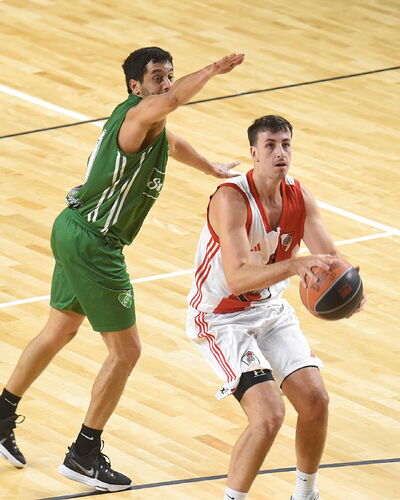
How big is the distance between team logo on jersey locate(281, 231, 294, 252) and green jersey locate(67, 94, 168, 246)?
1.94ft

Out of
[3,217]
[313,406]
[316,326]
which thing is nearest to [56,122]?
[3,217]

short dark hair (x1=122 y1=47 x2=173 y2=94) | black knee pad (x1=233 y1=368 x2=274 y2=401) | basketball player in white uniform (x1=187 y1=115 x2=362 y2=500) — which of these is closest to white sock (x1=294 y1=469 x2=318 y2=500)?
basketball player in white uniform (x1=187 y1=115 x2=362 y2=500)

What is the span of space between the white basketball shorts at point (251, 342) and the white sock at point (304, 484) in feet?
1.39

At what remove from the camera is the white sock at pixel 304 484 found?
20.5 feet

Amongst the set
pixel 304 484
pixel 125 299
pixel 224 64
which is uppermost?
pixel 224 64

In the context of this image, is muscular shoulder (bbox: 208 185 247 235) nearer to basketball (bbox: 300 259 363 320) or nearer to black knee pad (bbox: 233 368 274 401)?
basketball (bbox: 300 259 363 320)

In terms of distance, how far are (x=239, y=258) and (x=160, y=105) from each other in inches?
28.9

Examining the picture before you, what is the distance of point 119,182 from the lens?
640 cm

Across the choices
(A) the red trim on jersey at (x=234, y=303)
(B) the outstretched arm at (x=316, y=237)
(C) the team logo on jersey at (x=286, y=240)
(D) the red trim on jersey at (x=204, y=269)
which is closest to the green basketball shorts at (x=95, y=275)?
(D) the red trim on jersey at (x=204, y=269)

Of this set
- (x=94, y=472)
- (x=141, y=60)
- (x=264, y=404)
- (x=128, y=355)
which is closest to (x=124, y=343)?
(x=128, y=355)

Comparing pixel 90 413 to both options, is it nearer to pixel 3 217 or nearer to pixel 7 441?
pixel 7 441

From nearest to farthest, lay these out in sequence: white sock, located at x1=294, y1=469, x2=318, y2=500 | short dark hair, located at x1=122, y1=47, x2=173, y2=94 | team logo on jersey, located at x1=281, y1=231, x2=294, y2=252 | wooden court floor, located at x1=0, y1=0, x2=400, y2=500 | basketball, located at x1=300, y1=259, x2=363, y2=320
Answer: basketball, located at x1=300, y1=259, x2=363, y2=320, white sock, located at x1=294, y1=469, x2=318, y2=500, team logo on jersey, located at x1=281, y1=231, x2=294, y2=252, short dark hair, located at x1=122, y1=47, x2=173, y2=94, wooden court floor, located at x1=0, y1=0, x2=400, y2=500

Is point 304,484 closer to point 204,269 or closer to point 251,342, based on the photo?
point 251,342

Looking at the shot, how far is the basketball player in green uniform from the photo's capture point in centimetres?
640
